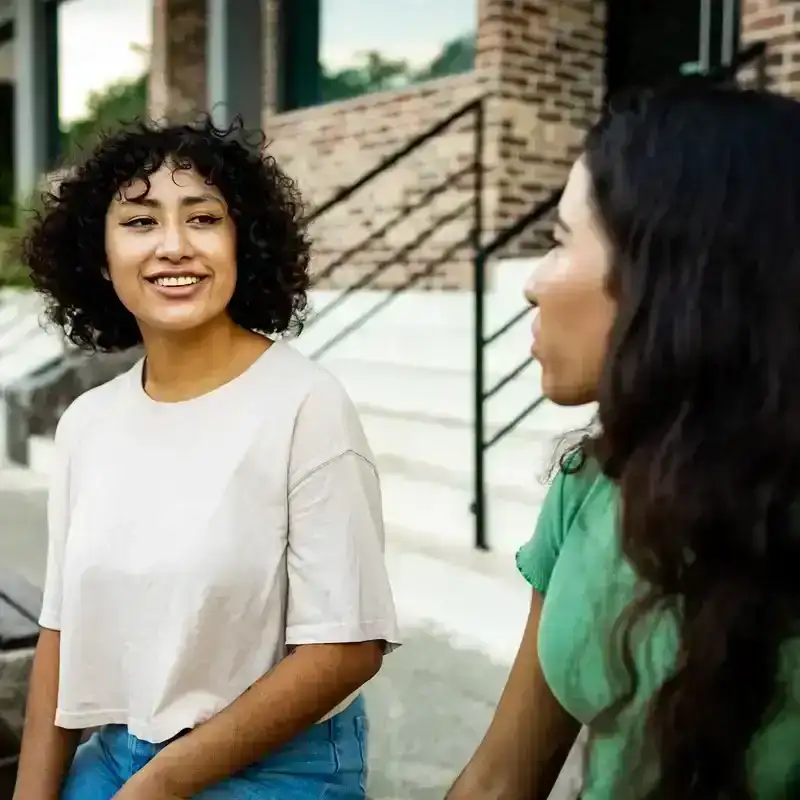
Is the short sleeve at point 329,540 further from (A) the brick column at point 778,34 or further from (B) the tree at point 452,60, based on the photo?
(B) the tree at point 452,60

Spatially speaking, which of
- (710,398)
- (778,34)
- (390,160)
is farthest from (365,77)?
(710,398)

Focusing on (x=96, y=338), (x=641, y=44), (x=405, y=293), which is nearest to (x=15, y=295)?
(x=405, y=293)

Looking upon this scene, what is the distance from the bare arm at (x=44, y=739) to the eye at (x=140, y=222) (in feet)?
1.72

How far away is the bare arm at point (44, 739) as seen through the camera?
114cm

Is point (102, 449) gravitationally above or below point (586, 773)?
above

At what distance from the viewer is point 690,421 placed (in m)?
0.69

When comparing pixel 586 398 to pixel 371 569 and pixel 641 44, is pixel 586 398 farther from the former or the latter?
pixel 641 44

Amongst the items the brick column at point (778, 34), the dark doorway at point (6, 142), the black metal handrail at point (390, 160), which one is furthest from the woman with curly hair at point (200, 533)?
the dark doorway at point (6, 142)

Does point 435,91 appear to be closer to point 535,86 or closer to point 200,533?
point 535,86

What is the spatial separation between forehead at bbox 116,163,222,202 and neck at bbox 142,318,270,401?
0.15 metres

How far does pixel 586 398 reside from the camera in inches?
30.4

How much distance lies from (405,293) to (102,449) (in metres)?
3.96

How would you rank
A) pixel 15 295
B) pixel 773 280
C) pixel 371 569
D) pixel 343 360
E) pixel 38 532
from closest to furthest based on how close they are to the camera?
pixel 773 280
pixel 371 569
pixel 38 532
pixel 343 360
pixel 15 295

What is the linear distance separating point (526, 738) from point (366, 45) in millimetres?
5314
